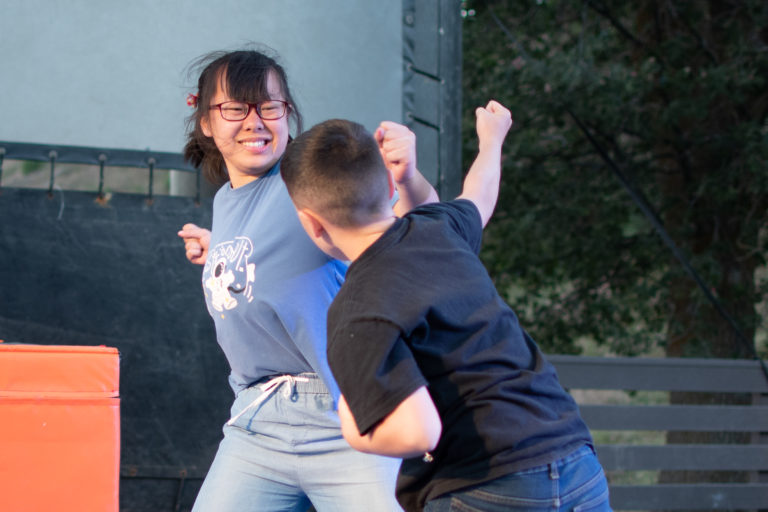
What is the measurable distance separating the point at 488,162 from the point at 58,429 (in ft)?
3.84

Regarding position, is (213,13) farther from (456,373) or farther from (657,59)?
(657,59)

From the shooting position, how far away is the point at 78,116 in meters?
2.82

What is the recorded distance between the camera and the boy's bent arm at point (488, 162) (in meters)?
1.73

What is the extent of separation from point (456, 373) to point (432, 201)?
50 centimetres

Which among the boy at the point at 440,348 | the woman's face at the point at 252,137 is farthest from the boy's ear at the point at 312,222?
the woman's face at the point at 252,137

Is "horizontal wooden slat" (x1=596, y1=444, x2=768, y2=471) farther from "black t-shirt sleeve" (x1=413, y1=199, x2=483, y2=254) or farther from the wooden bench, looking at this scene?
"black t-shirt sleeve" (x1=413, y1=199, x2=483, y2=254)

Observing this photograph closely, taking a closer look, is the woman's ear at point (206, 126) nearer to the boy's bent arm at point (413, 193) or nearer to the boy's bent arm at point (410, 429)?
the boy's bent arm at point (413, 193)

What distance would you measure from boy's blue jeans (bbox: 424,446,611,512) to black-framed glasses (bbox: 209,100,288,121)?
3.25 feet

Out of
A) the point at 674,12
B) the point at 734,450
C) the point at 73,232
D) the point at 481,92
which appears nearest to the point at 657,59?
the point at 674,12

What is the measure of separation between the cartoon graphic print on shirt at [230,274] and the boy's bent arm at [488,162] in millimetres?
487

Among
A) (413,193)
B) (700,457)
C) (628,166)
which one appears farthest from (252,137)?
(628,166)

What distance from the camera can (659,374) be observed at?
16.1 feet

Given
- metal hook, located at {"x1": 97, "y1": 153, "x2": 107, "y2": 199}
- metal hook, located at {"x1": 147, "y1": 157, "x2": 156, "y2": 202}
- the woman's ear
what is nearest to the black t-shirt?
the woman's ear

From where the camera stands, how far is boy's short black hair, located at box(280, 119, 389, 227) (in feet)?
4.58
